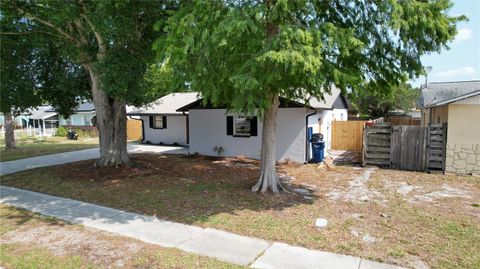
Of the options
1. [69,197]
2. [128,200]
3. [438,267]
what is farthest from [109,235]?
[438,267]

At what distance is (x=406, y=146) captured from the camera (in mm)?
11820

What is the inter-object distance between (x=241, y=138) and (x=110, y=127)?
19.7ft

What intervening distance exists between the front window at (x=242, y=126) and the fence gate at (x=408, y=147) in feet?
20.5

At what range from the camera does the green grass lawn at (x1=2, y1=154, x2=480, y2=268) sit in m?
5.26

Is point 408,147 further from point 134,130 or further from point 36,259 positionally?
point 134,130

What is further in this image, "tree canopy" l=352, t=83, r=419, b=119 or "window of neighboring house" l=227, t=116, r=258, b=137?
"tree canopy" l=352, t=83, r=419, b=119

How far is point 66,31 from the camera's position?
9.81 metres

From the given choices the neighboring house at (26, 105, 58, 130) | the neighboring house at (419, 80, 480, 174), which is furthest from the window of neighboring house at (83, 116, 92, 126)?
the neighboring house at (419, 80, 480, 174)

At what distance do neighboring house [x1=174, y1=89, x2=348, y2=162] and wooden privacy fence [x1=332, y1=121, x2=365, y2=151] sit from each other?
530mm

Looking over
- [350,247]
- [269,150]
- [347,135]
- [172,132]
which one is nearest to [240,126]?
[347,135]

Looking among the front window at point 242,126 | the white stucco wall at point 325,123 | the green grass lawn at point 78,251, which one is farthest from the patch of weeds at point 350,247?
the front window at point 242,126

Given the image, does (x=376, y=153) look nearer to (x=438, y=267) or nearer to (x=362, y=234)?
(x=362, y=234)

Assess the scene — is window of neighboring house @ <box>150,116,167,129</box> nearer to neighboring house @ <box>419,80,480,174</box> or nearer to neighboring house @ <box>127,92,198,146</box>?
neighboring house @ <box>127,92,198,146</box>

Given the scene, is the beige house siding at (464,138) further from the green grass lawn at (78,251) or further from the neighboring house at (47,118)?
the neighboring house at (47,118)
